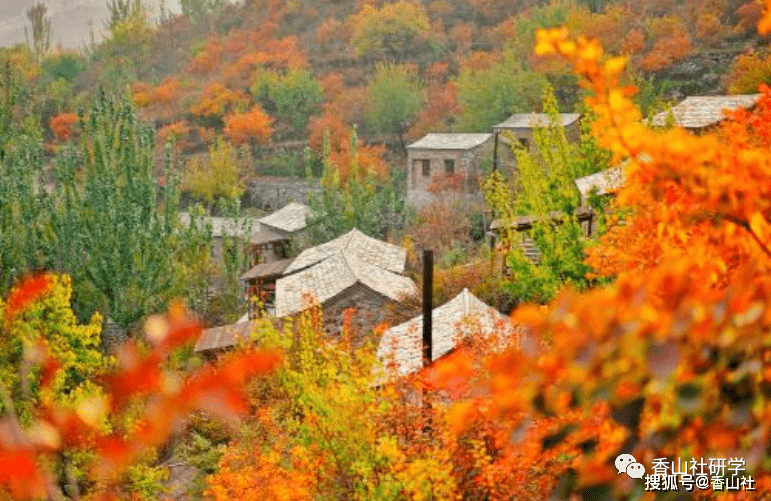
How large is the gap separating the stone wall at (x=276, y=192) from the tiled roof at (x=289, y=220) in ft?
26.7

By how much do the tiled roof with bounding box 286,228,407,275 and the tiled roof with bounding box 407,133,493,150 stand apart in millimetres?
11488

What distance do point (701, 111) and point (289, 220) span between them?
66.3 ft

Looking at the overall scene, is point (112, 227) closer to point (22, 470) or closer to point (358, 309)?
point (358, 309)

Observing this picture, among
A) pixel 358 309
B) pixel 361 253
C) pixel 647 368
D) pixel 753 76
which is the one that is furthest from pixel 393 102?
pixel 647 368

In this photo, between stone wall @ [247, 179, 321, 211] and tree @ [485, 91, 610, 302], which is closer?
tree @ [485, 91, 610, 302]

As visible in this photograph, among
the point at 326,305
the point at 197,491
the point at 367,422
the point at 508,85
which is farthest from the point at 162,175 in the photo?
the point at 367,422

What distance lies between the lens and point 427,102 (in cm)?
5262

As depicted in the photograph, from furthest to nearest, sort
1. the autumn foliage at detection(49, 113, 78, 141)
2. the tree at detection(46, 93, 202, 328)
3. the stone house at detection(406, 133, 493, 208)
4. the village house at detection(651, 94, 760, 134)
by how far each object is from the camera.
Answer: the autumn foliage at detection(49, 113, 78, 141) < the stone house at detection(406, 133, 493, 208) < the tree at detection(46, 93, 202, 328) < the village house at detection(651, 94, 760, 134)

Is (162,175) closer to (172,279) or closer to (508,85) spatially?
(508,85)

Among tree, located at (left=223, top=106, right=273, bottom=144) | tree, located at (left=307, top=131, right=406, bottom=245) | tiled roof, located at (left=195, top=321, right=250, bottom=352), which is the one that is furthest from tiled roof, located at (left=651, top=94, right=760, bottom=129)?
tree, located at (left=223, top=106, right=273, bottom=144)

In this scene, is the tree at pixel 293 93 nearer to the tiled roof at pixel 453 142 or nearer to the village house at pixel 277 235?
the tiled roof at pixel 453 142

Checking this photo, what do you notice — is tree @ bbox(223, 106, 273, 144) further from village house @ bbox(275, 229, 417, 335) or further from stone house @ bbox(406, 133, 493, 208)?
village house @ bbox(275, 229, 417, 335)

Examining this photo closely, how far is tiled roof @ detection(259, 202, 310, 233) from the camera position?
36.9m

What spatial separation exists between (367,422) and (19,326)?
7.88 m
